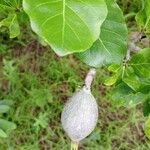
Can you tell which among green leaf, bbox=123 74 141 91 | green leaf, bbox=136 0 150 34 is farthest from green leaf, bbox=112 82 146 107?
green leaf, bbox=136 0 150 34

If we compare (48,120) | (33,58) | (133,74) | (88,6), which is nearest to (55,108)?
(48,120)

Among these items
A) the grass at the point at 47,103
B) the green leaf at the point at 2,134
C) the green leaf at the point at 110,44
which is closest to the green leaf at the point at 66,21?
the green leaf at the point at 110,44

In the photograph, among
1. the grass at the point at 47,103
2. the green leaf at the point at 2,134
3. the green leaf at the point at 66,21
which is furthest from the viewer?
the grass at the point at 47,103

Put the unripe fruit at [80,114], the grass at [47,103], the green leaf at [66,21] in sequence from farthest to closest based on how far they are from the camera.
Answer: the grass at [47,103]
the unripe fruit at [80,114]
the green leaf at [66,21]

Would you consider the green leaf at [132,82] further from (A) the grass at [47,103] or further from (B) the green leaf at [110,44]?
(A) the grass at [47,103]

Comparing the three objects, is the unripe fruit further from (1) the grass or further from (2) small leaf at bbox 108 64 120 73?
(1) the grass

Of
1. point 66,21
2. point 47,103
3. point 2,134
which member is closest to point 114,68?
point 66,21

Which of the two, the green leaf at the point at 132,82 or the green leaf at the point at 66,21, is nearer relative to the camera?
the green leaf at the point at 66,21
